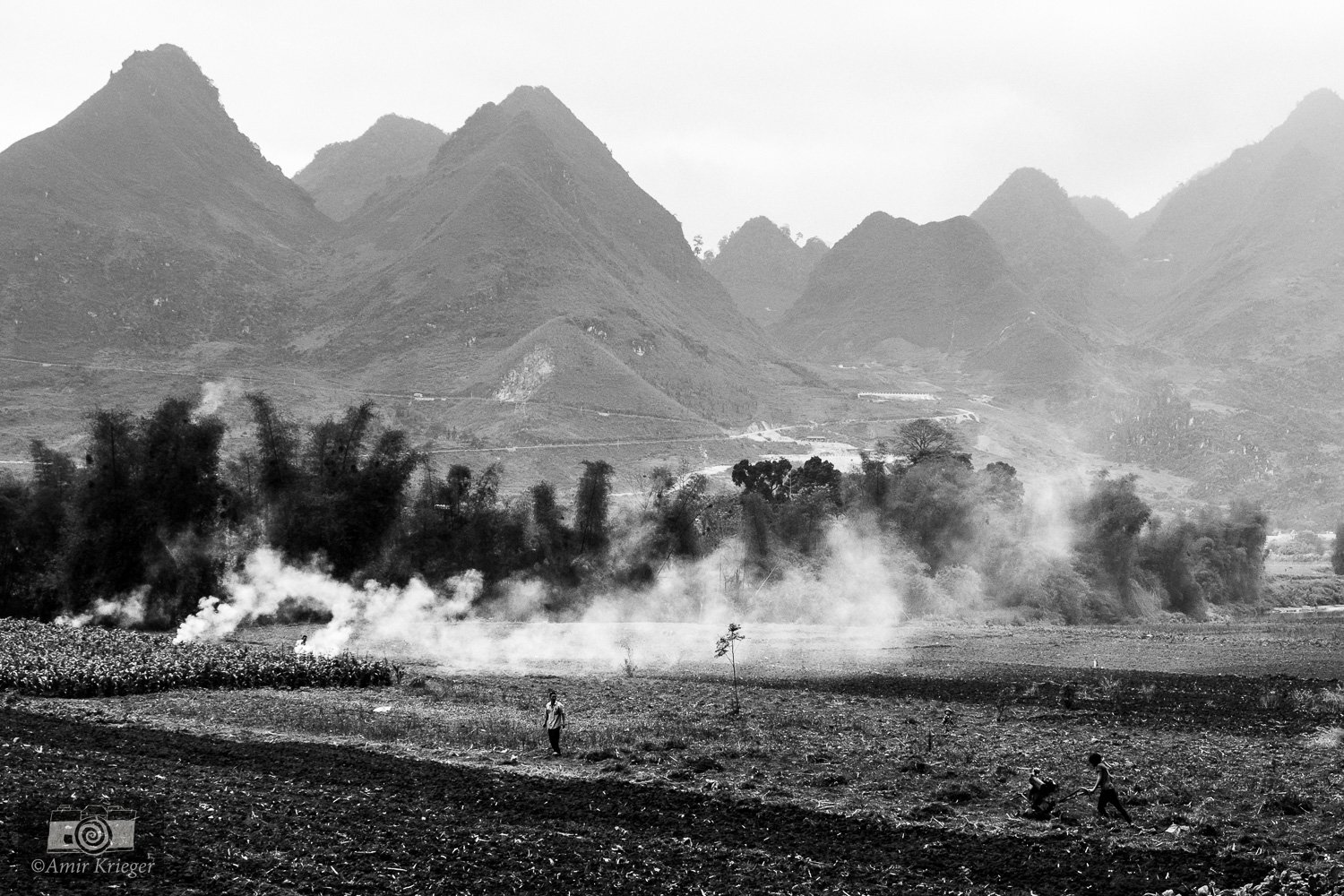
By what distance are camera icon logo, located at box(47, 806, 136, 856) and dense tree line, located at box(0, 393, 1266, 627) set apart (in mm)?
47762

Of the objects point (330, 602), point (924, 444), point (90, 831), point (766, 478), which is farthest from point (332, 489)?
point (924, 444)

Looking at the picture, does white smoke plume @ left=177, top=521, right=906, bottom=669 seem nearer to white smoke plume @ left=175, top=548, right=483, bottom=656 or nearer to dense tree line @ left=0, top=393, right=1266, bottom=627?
white smoke plume @ left=175, top=548, right=483, bottom=656

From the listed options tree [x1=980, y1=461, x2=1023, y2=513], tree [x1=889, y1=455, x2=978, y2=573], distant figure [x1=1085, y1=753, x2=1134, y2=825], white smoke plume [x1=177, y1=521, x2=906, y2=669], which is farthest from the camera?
tree [x1=980, y1=461, x2=1023, y2=513]

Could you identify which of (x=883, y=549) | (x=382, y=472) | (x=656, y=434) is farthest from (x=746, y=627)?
(x=656, y=434)

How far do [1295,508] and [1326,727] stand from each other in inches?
6713

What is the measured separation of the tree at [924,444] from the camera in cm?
9825

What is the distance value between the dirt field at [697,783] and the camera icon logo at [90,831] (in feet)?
0.96

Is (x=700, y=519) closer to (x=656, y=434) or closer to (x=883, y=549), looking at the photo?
A: (x=883, y=549)

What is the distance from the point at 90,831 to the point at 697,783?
12.0 meters

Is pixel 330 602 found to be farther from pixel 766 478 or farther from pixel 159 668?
pixel 766 478

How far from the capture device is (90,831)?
20328mm

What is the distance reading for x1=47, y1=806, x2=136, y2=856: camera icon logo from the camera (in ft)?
64.2

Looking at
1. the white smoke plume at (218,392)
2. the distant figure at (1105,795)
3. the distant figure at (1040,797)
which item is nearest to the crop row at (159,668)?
the distant figure at (1040,797)

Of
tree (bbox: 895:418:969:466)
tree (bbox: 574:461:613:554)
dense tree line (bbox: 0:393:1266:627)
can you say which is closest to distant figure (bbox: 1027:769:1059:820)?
dense tree line (bbox: 0:393:1266:627)
